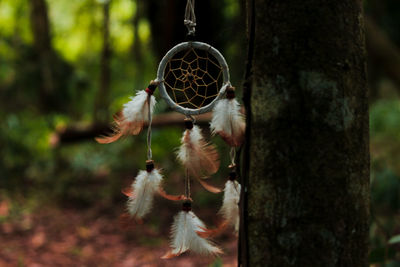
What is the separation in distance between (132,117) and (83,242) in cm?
298

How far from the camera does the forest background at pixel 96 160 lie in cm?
345

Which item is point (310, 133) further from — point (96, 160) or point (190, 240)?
point (96, 160)

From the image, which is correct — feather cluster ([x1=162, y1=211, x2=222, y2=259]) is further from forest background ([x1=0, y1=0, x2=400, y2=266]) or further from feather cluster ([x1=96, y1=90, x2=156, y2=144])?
forest background ([x1=0, y1=0, x2=400, y2=266])

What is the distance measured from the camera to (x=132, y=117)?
123cm

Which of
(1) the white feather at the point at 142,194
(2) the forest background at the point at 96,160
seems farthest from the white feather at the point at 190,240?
(2) the forest background at the point at 96,160

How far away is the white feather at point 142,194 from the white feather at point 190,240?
0.38ft

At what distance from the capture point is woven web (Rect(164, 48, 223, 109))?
4.42ft

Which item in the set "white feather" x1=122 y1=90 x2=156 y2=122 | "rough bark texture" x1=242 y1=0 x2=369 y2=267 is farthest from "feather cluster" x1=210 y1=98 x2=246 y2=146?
"white feather" x1=122 y1=90 x2=156 y2=122

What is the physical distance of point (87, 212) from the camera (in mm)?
4594

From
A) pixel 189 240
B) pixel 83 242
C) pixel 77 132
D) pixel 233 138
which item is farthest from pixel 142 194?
pixel 77 132

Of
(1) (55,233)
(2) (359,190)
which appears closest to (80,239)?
(1) (55,233)

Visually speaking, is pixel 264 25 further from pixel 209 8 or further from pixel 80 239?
pixel 209 8

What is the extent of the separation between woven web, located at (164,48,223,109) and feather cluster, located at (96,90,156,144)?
104 mm

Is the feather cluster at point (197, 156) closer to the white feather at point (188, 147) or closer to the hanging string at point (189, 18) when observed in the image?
the white feather at point (188, 147)
